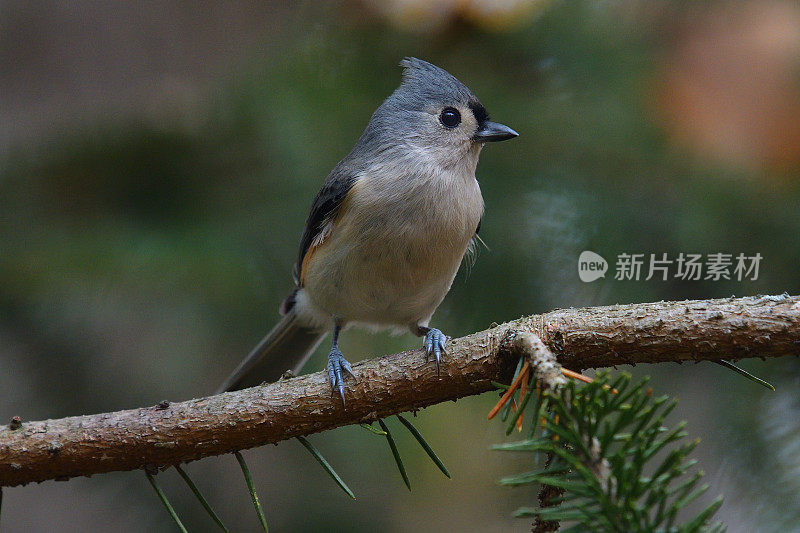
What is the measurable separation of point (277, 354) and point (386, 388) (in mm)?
1354

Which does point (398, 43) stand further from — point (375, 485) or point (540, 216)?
point (375, 485)

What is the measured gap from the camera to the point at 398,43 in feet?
9.38

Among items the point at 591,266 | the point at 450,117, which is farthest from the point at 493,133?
the point at 591,266

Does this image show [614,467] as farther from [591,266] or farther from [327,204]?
[327,204]

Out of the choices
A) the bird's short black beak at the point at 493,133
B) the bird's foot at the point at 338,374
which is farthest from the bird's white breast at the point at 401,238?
the bird's foot at the point at 338,374

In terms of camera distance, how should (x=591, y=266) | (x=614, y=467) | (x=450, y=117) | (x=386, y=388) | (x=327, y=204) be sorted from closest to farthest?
(x=614, y=467), (x=386, y=388), (x=591, y=266), (x=327, y=204), (x=450, y=117)

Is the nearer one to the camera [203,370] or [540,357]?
[540,357]

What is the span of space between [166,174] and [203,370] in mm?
895

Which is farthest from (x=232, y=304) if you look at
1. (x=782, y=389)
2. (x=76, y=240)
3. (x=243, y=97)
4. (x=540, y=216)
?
(x=782, y=389)

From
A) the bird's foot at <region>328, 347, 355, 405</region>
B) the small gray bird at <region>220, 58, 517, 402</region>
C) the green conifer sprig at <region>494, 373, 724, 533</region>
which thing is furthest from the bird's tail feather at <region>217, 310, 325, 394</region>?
the green conifer sprig at <region>494, 373, 724, 533</region>

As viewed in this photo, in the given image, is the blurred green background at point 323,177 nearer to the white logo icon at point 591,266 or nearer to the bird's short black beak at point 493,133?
the white logo icon at point 591,266

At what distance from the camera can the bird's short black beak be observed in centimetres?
254

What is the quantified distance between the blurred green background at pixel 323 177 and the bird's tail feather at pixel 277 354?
0.25 feet

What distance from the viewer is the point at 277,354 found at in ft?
9.57
